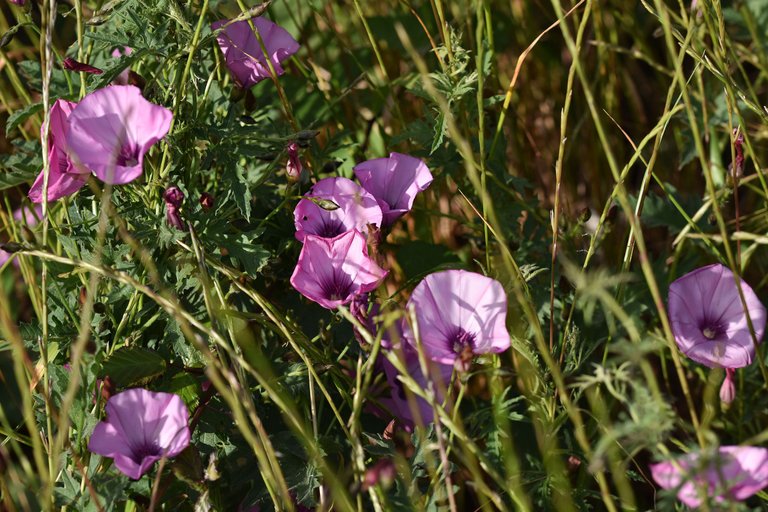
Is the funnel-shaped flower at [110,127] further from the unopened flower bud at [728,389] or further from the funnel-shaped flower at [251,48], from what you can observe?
the unopened flower bud at [728,389]

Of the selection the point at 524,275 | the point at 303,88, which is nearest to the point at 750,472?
the point at 524,275

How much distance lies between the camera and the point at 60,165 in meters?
0.90

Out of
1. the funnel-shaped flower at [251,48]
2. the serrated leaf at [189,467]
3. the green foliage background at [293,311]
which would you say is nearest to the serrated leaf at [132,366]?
the green foliage background at [293,311]

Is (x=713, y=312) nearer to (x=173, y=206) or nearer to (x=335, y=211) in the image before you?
(x=335, y=211)

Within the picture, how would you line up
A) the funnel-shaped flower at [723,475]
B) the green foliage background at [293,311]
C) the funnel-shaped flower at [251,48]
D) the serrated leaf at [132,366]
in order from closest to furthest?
the funnel-shaped flower at [723,475] < the green foliage background at [293,311] < the serrated leaf at [132,366] < the funnel-shaped flower at [251,48]

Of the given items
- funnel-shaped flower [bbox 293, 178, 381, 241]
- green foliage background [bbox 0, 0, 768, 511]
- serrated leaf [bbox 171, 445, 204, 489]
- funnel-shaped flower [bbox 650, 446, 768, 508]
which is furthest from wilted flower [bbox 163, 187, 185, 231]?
funnel-shaped flower [bbox 650, 446, 768, 508]

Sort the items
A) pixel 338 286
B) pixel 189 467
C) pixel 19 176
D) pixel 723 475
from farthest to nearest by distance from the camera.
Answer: pixel 19 176 < pixel 338 286 < pixel 189 467 < pixel 723 475

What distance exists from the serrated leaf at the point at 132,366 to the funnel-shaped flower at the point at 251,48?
0.35 meters

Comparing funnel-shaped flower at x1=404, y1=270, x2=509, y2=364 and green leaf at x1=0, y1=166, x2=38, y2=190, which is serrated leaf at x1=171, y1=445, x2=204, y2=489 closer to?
funnel-shaped flower at x1=404, y1=270, x2=509, y2=364

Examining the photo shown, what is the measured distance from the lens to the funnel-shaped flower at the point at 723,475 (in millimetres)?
625

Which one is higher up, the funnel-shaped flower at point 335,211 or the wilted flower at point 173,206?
the wilted flower at point 173,206

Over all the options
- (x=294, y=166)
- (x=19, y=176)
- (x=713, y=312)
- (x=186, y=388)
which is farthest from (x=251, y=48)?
(x=713, y=312)

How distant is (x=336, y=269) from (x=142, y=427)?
0.82 feet

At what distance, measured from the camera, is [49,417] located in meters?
0.87
